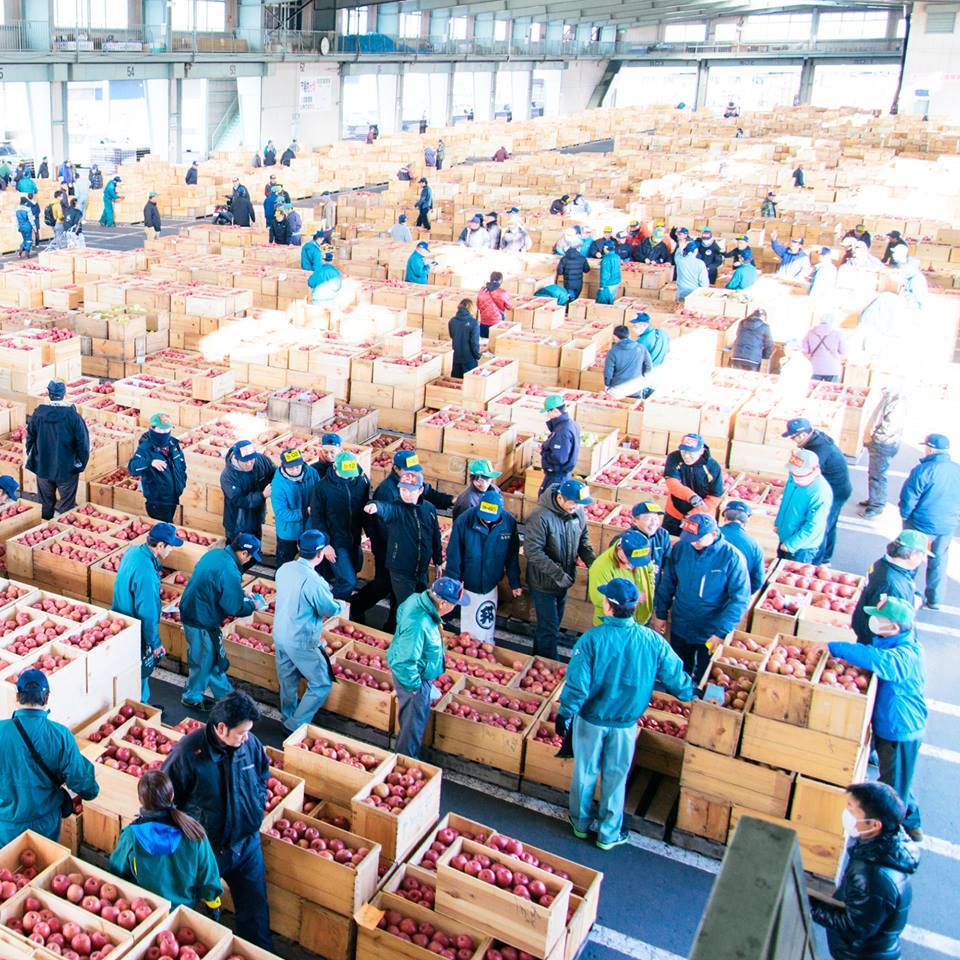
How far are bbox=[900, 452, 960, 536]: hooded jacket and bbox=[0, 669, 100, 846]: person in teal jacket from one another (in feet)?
25.4

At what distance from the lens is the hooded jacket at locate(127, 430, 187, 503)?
10.7 metres

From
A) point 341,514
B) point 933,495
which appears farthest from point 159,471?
point 933,495

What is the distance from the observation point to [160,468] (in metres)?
10.6

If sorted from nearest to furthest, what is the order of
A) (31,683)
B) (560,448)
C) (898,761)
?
(31,683), (898,761), (560,448)

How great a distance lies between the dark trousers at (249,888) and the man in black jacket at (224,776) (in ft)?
0.07

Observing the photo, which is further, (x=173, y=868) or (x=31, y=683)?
(x=31, y=683)

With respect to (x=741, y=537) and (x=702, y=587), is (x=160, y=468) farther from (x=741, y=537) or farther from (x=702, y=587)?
(x=741, y=537)

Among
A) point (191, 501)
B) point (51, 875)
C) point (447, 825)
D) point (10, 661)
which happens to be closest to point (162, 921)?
point (51, 875)

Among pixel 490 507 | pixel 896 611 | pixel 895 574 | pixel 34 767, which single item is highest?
pixel 896 611

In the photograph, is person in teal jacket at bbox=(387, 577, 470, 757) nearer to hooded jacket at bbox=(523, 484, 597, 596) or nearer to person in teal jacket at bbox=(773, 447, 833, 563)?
hooded jacket at bbox=(523, 484, 597, 596)

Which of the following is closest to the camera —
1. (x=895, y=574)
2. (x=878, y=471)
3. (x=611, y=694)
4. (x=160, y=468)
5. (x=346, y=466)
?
(x=611, y=694)

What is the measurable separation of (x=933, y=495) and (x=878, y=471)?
100 inches

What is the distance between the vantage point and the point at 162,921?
210 inches

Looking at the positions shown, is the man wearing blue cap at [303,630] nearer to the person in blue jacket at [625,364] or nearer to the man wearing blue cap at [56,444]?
the man wearing blue cap at [56,444]
